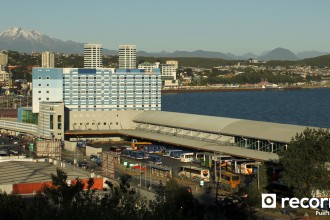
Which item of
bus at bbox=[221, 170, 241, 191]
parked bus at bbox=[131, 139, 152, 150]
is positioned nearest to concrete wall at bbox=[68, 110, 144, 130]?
parked bus at bbox=[131, 139, 152, 150]

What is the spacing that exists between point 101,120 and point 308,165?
40.0 ft

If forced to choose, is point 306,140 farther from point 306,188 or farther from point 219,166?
point 219,166

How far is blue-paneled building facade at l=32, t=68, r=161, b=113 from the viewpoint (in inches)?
899

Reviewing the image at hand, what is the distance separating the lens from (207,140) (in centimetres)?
1842

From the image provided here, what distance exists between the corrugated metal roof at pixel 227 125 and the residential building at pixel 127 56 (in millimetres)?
45449

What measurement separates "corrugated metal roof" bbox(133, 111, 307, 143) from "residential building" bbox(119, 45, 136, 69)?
4545 cm

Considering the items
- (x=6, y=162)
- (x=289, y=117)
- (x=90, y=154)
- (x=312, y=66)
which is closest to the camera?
(x=6, y=162)

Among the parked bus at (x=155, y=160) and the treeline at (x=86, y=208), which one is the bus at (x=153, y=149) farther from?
the treeline at (x=86, y=208)

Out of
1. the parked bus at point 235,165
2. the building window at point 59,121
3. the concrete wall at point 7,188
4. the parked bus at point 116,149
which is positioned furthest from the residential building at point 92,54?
the concrete wall at point 7,188

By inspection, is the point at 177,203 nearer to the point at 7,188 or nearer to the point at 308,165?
the point at 308,165

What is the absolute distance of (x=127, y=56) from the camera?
69.6 meters

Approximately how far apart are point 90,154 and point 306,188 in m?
8.33

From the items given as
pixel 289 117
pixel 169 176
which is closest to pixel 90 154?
pixel 169 176

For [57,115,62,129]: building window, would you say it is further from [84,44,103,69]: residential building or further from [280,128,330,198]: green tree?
[84,44,103,69]: residential building
